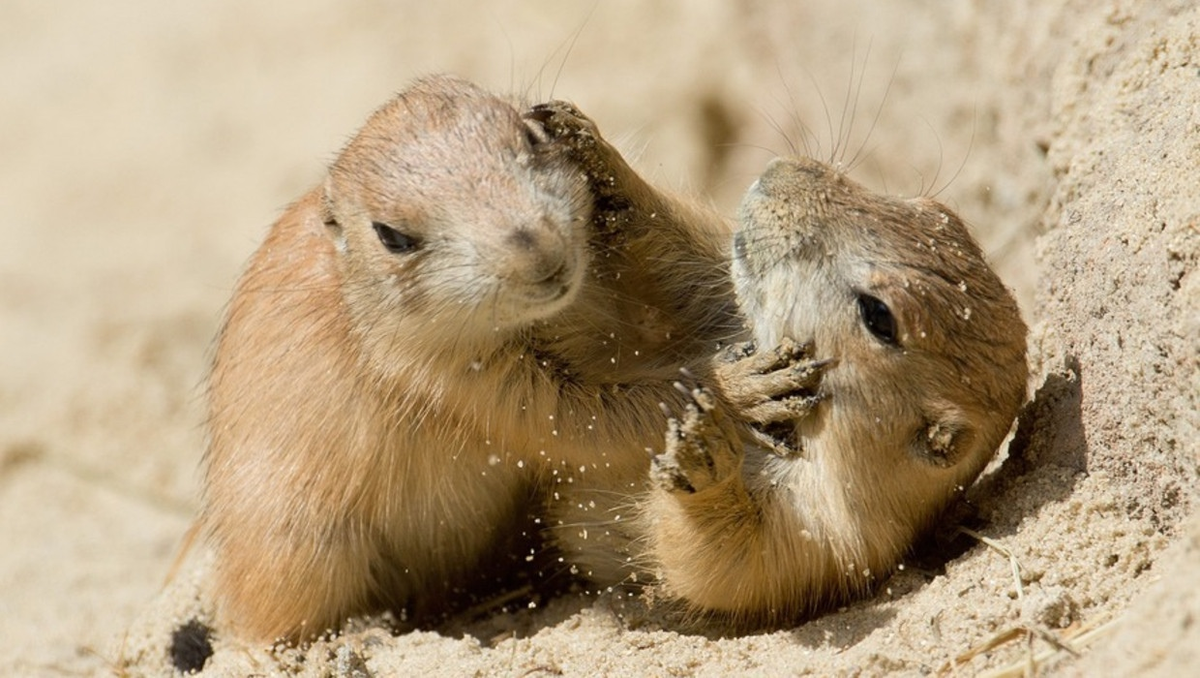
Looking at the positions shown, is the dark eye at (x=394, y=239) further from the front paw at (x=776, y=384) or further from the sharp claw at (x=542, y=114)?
the front paw at (x=776, y=384)

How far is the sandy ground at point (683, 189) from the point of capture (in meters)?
3.52

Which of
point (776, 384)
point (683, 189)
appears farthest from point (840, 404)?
point (683, 189)

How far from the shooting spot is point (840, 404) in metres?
3.87

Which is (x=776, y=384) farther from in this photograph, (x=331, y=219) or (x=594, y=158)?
(x=331, y=219)

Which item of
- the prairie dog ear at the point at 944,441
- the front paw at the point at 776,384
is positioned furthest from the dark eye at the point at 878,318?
the prairie dog ear at the point at 944,441

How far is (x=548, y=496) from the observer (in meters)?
4.51

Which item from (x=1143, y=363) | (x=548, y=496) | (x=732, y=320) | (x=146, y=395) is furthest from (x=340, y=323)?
(x=146, y=395)

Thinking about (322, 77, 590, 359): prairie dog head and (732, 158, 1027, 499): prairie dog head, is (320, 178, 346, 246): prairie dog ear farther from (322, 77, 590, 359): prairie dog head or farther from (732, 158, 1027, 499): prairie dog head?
(732, 158, 1027, 499): prairie dog head

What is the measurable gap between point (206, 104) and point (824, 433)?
7.28 meters

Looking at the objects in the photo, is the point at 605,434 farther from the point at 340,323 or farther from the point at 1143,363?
the point at 1143,363

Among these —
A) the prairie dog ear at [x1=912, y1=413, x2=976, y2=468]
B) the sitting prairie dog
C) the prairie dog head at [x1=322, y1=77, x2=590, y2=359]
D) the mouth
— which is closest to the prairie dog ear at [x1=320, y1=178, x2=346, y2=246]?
the prairie dog head at [x1=322, y1=77, x2=590, y2=359]

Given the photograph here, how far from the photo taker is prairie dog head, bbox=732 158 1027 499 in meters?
3.78

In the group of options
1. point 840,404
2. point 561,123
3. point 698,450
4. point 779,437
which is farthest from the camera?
point 561,123

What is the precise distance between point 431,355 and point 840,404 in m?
1.28
